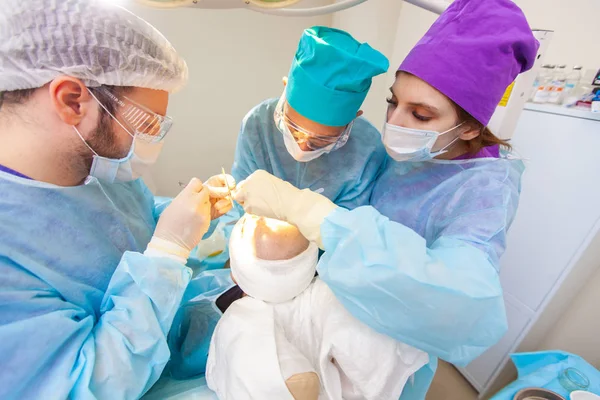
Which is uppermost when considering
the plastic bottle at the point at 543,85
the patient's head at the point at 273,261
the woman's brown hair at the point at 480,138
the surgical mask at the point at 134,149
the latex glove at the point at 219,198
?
the plastic bottle at the point at 543,85

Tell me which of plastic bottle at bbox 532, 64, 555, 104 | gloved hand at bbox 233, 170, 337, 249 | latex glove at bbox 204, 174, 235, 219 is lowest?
latex glove at bbox 204, 174, 235, 219

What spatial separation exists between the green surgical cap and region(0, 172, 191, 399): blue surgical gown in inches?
28.5

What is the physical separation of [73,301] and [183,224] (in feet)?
1.18

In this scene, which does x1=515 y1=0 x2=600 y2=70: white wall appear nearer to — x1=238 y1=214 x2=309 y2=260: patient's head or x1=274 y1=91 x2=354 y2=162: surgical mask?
x1=274 y1=91 x2=354 y2=162: surgical mask

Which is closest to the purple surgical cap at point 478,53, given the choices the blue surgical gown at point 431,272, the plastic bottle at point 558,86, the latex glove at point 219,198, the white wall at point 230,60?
the blue surgical gown at point 431,272

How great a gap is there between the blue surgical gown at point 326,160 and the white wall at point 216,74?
143cm

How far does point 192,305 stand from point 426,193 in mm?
1105

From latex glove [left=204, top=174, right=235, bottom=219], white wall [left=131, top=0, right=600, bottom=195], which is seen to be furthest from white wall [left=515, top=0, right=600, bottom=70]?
latex glove [left=204, top=174, right=235, bottom=219]

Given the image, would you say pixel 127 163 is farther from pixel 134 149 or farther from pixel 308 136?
pixel 308 136

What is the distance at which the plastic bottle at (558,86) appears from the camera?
140 centimetres

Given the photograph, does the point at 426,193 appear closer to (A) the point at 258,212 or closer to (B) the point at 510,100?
(B) the point at 510,100

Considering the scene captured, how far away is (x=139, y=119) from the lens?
889 mm

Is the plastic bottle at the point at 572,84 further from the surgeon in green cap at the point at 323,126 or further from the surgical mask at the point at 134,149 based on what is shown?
the surgical mask at the point at 134,149

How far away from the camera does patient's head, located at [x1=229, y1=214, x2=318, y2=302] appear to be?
3.37 ft
